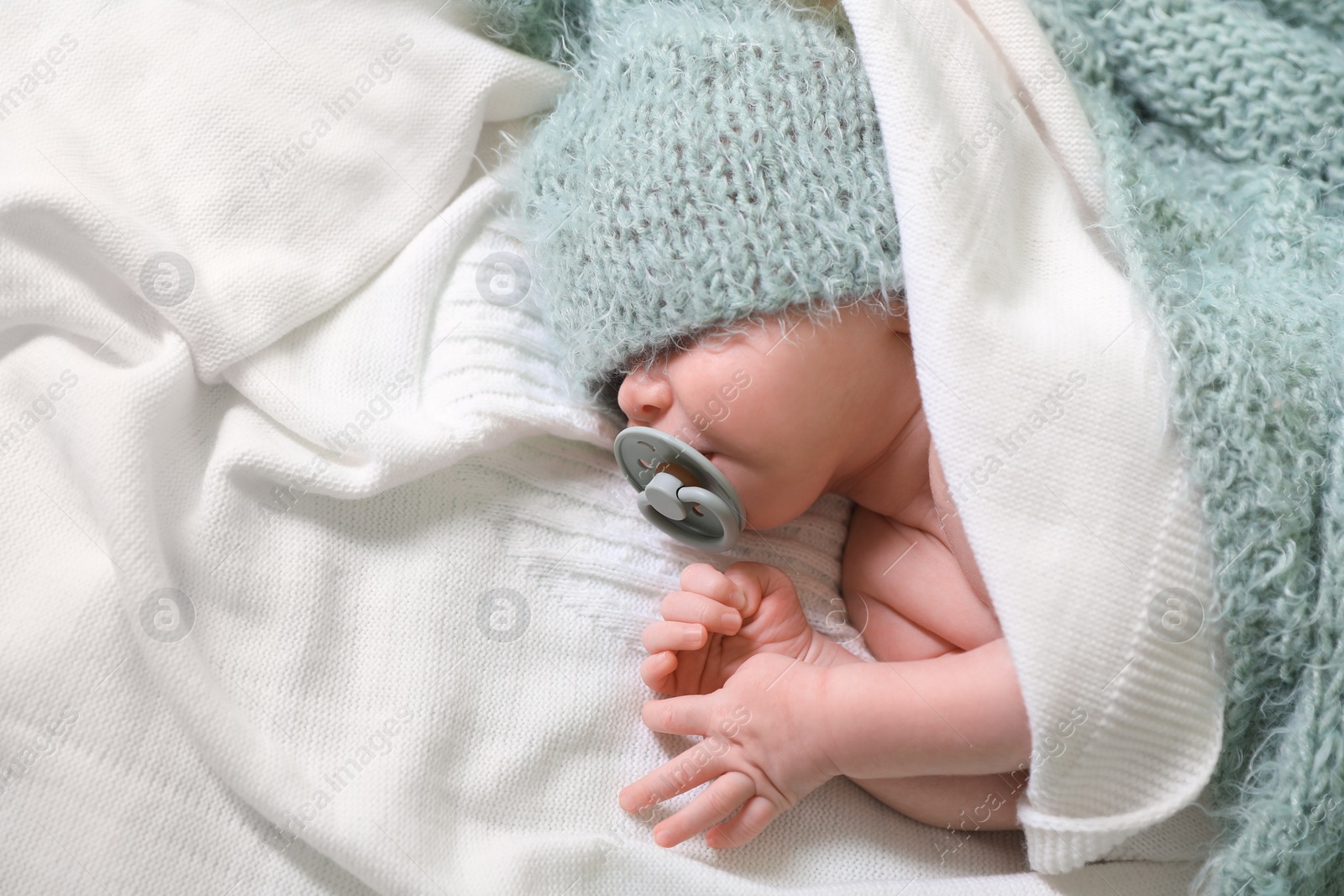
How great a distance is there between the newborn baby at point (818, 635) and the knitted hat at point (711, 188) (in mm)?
51

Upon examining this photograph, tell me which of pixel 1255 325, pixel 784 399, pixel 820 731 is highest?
pixel 1255 325

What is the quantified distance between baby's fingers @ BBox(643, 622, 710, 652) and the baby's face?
161 millimetres

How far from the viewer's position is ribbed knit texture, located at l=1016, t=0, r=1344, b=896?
1.01 meters

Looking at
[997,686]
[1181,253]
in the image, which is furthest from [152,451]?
[1181,253]

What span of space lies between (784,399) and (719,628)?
11.2 inches

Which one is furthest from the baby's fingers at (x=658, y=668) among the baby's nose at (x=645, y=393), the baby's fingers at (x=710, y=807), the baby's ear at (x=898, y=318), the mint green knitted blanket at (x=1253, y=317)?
the mint green knitted blanket at (x=1253, y=317)

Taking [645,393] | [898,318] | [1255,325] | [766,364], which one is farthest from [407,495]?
[1255,325]

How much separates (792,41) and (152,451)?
896 mm

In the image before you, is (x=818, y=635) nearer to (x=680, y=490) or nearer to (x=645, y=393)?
(x=680, y=490)

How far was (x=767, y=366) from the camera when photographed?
1.10 meters

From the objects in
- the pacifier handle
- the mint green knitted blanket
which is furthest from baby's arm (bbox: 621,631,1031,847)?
the mint green knitted blanket

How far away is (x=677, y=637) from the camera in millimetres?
1154

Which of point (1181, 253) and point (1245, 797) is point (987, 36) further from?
point (1245, 797)

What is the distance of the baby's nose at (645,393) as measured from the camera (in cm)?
118
